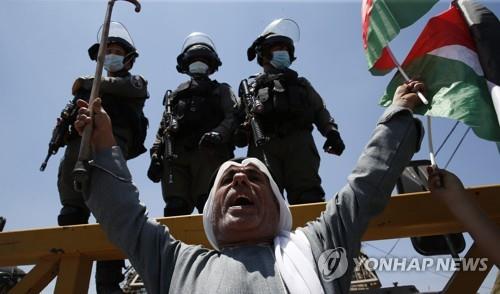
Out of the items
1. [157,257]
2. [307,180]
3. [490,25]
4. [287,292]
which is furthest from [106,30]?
[490,25]

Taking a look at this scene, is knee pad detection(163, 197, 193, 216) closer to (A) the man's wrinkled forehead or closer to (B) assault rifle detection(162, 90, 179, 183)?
(B) assault rifle detection(162, 90, 179, 183)

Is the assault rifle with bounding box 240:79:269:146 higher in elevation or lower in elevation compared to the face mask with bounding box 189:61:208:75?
lower

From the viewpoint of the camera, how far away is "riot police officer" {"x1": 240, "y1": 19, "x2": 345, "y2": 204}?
3.46m

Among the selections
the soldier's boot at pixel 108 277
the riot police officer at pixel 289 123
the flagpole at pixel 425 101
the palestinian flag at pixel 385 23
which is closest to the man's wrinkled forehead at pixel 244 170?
the flagpole at pixel 425 101

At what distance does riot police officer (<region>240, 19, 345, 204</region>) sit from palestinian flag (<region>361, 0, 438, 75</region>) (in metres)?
1.14

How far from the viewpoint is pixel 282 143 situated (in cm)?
359

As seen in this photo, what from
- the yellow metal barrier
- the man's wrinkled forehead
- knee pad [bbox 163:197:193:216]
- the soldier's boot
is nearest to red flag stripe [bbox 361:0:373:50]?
the yellow metal barrier

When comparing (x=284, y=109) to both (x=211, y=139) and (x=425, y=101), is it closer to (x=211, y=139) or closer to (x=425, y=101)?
(x=211, y=139)

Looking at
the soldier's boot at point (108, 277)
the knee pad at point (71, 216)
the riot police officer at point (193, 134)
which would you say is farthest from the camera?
the riot police officer at point (193, 134)

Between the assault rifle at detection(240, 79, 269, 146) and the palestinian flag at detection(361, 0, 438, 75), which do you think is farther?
the assault rifle at detection(240, 79, 269, 146)

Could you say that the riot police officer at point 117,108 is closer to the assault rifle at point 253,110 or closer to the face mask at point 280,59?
the assault rifle at point 253,110

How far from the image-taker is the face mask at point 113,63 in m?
3.92

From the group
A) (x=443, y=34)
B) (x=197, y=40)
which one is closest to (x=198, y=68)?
(x=197, y=40)

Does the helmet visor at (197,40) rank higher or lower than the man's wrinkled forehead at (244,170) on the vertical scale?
higher
